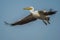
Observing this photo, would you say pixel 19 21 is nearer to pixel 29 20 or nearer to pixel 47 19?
pixel 29 20

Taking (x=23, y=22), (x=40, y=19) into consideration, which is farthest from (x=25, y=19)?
(x=40, y=19)

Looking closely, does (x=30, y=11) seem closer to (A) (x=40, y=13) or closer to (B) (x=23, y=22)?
(A) (x=40, y=13)

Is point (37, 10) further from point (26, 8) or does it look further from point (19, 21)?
point (19, 21)

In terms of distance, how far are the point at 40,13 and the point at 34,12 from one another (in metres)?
0.12

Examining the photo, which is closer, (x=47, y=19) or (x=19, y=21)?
(x=47, y=19)

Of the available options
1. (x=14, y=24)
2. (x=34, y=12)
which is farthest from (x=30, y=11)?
(x=14, y=24)

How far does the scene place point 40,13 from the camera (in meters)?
5.01

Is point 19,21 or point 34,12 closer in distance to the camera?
point 34,12

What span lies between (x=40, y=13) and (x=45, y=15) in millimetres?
140

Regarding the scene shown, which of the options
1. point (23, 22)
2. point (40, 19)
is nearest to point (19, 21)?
point (23, 22)

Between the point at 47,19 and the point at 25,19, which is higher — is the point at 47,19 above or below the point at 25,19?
below

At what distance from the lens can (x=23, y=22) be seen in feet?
18.5

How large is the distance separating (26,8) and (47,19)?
50cm

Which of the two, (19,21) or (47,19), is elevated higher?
(19,21)
